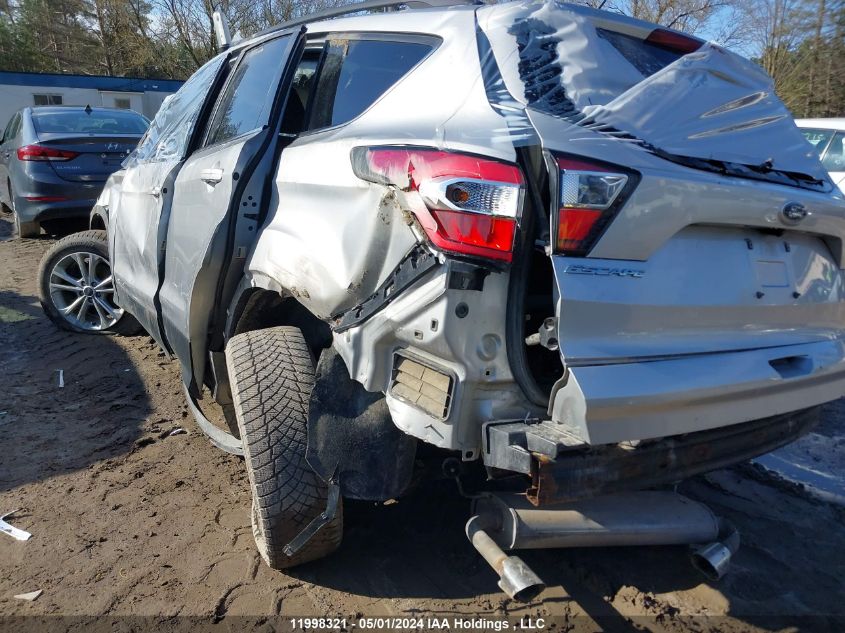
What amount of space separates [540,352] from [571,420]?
402mm

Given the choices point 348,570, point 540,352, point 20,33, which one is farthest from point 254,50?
point 20,33

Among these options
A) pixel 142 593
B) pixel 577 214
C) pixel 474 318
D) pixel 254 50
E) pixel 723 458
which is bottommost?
pixel 142 593

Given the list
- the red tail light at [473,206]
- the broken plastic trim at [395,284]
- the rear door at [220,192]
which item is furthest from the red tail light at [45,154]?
the red tail light at [473,206]

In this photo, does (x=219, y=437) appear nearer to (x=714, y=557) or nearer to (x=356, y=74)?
(x=356, y=74)

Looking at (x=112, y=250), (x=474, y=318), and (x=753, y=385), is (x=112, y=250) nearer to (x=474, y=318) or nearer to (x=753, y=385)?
(x=474, y=318)

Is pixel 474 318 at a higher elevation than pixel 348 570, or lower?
higher

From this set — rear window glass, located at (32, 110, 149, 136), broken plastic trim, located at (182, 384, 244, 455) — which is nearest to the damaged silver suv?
broken plastic trim, located at (182, 384, 244, 455)

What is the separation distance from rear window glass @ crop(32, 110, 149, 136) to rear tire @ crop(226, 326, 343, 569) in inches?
259

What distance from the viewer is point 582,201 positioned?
1.90m

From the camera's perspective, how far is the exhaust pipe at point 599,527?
218 cm

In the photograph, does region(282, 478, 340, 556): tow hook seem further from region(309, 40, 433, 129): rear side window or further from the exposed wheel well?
region(309, 40, 433, 129): rear side window

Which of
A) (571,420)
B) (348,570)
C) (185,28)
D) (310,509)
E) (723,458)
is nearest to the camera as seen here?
(571,420)

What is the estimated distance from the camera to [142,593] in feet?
8.50

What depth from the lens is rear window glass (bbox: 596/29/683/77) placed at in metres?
2.41
